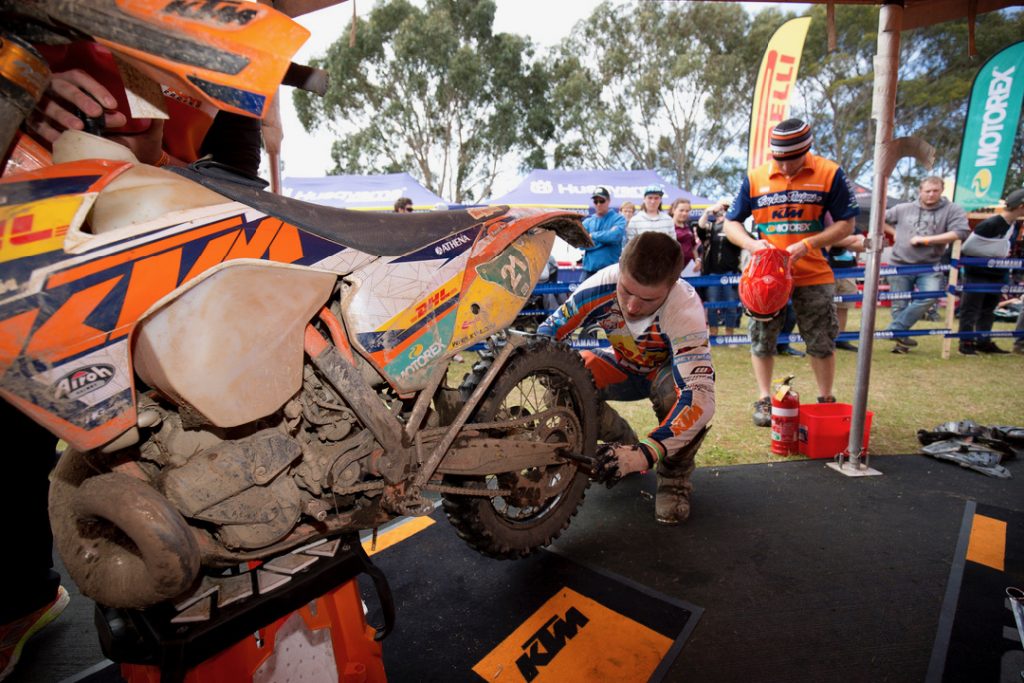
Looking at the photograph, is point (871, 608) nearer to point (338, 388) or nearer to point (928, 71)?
point (338, 388)

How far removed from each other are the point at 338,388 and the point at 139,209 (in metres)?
0.49

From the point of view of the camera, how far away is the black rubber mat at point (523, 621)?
1374mm

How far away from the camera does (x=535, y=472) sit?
5.92 feet

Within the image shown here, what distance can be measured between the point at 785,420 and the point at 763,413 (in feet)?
1.87

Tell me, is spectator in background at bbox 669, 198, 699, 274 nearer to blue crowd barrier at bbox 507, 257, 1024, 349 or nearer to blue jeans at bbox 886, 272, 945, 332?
blue crowd barrier at bbox 507, 257, 1024, 349

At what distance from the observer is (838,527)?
6.55ft

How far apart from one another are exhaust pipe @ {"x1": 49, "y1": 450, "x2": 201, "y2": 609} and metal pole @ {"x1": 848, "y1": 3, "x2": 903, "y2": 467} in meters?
2.66

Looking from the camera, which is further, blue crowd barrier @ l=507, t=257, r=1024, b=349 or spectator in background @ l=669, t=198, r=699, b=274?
spectator in background @ l=669, t=198, r=699, b=274

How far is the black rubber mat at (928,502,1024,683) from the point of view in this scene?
131 centimetres

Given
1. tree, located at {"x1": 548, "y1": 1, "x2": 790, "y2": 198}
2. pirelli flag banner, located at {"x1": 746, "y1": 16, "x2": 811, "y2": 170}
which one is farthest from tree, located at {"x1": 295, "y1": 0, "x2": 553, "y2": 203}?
pirelli flag banner, located at {"x1": 746, "y1": 16, "x2": 811, "y2": 170}

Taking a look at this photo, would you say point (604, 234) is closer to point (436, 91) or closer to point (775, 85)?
point (775, 85)

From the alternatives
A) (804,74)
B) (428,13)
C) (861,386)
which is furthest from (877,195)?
(804,74)

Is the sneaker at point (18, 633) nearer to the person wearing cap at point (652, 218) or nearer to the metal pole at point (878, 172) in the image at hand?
the metal pole at point (878, 172)

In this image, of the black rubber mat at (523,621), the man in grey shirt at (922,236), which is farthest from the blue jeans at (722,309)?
the black rubber mat at (523,621)
